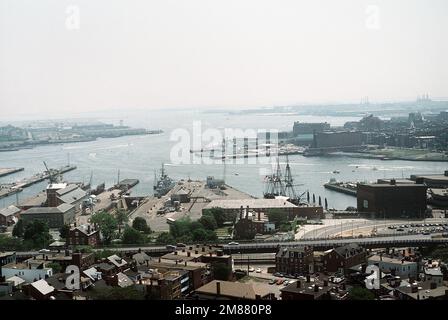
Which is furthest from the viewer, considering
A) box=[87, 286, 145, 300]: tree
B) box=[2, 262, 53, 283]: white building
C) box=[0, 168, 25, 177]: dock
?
box=[0, 168, 25, 177]: dock

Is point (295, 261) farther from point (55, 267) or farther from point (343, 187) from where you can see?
point (343, 187)

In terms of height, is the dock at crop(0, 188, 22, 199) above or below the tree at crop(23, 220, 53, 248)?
below

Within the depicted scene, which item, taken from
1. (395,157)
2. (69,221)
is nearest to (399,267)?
(69,221)

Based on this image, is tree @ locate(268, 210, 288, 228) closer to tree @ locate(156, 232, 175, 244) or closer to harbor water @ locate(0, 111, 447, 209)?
tree @ locate(156, 232, 175, 244)

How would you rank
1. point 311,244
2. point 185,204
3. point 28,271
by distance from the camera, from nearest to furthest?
point 28,271
point 311,244
point 185,204

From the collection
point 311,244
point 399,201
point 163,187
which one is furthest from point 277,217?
point 163,187

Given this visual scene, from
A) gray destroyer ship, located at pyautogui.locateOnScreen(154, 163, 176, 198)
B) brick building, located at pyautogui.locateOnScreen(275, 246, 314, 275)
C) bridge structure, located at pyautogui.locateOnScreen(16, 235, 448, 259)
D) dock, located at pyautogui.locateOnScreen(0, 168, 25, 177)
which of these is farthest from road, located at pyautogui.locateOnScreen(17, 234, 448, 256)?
dock, located at pyautogui.locateOnScreen(0, 168, 25, 177)

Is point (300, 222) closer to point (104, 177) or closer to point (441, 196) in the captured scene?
point (441, 196)
